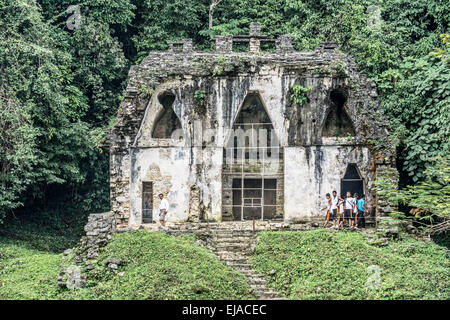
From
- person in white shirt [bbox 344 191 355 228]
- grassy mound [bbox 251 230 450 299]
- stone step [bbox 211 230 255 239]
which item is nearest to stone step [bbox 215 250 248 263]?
grassy mound [bbox 251 230 450 299]

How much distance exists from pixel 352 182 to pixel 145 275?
30.2 feet

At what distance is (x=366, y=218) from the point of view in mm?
19609

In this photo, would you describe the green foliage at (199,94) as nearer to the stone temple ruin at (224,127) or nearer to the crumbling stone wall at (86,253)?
the stone temple ruin at (224,127)

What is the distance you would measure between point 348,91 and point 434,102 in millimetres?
2861

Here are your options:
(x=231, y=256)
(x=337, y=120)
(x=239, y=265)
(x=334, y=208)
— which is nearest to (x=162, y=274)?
(x=239, y=265)

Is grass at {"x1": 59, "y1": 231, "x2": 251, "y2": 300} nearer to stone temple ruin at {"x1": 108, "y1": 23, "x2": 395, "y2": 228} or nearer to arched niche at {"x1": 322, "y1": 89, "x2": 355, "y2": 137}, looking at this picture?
stone temple ruin at {"x1": 108, "y1": 23, "x2": 395, "y2": 228}

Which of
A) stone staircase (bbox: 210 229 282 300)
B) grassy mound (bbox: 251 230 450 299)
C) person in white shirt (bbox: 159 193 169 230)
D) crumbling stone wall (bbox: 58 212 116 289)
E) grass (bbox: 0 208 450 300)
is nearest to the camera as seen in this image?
grassy mound (bbox: 251 230 450 299)

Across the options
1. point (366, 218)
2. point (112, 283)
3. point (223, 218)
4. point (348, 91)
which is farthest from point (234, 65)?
point (112, 283)

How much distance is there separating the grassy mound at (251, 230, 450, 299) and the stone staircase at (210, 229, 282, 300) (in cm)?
27

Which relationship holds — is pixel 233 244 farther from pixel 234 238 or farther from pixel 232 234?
pixel 232 234

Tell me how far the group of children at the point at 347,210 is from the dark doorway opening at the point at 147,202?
6.11 metres

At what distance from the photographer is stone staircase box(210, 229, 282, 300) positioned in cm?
1606

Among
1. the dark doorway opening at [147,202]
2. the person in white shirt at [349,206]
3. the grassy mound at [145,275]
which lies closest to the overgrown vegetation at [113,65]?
the person in white shirt at [349,206]

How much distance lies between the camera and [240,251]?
1806 cm
